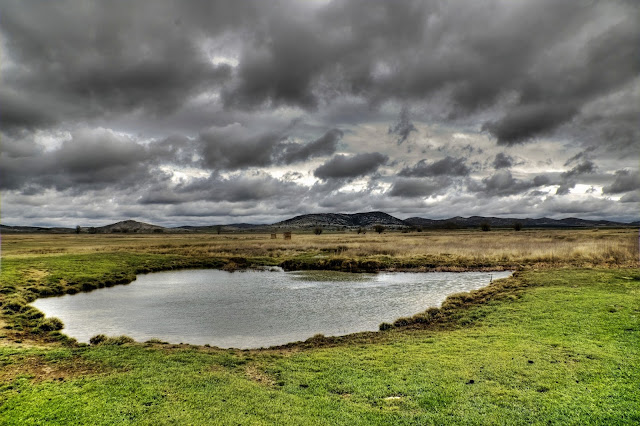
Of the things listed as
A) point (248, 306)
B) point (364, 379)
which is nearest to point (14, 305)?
point (248, 306)

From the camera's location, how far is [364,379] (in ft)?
34.3

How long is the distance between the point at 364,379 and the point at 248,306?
15.0 m

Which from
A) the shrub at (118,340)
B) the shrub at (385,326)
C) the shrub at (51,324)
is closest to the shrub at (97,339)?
the shrub at (118,340)

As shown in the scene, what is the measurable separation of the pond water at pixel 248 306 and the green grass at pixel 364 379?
131 inches

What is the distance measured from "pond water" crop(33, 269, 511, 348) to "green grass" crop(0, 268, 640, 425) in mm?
3323

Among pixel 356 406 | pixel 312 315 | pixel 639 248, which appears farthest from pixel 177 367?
pixel 639 248

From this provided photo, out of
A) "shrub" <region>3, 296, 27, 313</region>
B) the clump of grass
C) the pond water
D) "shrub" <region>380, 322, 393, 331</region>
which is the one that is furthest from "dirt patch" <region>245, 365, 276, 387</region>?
"shrub" <region>3, 296, 27, 313</region>

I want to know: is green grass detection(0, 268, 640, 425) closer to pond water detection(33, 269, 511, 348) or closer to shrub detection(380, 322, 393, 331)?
shrub detection(380, 322, 393, 331)

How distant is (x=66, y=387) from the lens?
10.1m

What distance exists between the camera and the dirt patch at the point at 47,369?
11.0 m

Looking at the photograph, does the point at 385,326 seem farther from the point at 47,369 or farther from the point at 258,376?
the point at 47,369

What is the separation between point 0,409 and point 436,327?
16201 millimetres

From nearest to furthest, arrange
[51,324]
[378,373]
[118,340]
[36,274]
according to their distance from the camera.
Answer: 1. [378,373]
2. [118,340]
3. [51,324]
4. [36,274]

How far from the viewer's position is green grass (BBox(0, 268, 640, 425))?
8.27 m
